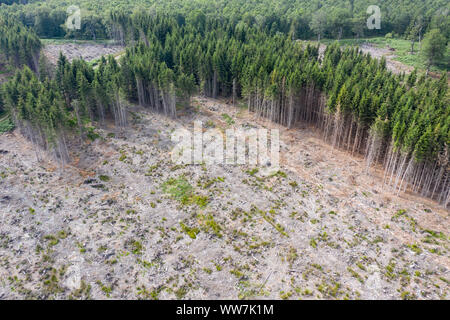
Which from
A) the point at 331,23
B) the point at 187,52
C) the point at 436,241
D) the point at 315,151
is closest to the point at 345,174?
the point at 315,151

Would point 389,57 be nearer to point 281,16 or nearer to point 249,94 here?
point 281,16
